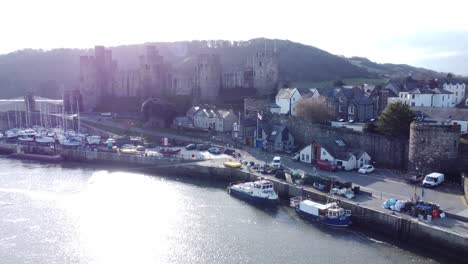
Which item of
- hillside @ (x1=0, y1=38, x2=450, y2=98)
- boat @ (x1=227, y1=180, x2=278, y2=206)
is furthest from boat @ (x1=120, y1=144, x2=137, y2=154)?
hillside @ (x1=0, y1=38, x2=450, y2=98)

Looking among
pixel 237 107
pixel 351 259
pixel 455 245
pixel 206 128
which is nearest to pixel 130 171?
pixel 206 128

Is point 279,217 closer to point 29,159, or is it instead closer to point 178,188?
point 178,188

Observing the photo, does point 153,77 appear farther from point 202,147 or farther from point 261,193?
point 261,193

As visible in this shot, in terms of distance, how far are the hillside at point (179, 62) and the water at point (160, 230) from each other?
47.8 metres

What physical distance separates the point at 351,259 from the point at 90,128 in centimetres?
3240

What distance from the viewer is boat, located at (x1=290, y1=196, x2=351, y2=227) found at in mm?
18906

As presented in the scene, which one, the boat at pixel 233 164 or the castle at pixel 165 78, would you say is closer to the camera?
the boat at pixel 233 164

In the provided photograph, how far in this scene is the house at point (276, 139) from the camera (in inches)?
1205

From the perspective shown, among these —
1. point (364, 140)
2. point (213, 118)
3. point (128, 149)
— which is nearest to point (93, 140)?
point (128, 149)

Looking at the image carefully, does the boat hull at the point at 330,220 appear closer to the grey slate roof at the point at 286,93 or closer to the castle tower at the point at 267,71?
the grey slate roof at the point at 286,93

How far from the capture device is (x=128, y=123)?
42.7m

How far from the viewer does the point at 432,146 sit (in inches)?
885

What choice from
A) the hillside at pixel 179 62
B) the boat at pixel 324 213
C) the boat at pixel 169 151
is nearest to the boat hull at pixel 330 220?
the boat at pixel 324 213

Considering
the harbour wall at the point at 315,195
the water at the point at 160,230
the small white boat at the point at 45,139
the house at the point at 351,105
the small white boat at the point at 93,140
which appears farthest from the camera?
the small white boat at the point at 45,139
